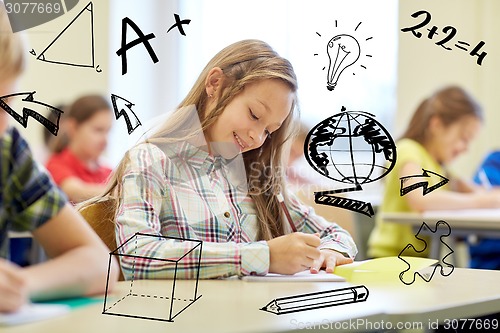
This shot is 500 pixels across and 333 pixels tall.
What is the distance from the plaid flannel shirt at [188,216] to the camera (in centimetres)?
83

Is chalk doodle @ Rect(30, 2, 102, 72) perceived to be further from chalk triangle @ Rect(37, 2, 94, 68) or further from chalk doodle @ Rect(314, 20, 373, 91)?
chalk doodle @ Rect(314, 20, 373, 91)

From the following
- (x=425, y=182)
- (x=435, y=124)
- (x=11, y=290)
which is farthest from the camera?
(x=435, y=124)

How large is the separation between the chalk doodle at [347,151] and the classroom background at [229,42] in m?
0.01

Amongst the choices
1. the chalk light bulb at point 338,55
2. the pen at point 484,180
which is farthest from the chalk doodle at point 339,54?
the pen at point 484,180

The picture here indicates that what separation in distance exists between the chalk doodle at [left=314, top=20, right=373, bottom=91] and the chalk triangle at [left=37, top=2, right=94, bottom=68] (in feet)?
0.78

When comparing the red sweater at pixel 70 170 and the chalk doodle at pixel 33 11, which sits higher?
the chalk doodle at pixel 33 11

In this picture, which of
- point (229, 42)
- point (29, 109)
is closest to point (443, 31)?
point (229, 42)

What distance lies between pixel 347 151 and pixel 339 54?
10cm

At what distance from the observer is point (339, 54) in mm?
882

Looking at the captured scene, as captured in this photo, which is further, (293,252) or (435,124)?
(435,124)

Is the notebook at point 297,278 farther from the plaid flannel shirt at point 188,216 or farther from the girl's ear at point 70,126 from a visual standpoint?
the girl's ear at point 70,126

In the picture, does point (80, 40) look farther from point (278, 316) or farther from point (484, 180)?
point (484, 180)

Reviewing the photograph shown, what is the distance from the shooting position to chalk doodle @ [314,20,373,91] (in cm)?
88

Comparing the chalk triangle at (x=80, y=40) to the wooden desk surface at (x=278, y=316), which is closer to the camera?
the wooden desk surface at (x=278, y=316)
